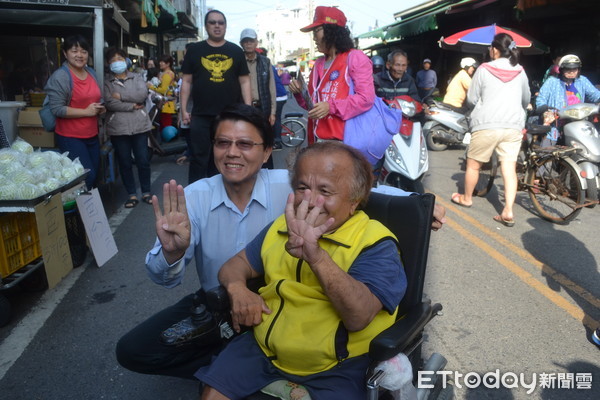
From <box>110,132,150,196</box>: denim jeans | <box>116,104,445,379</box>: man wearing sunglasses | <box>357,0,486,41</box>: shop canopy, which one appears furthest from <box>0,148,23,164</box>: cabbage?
<box>357,0,486,41</box>: shop canopy

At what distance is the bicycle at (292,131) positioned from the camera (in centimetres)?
1081

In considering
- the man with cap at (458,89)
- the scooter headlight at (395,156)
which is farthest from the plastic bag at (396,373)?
the man with cap at (458,89)

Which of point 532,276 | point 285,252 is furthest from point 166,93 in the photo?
point 285,252

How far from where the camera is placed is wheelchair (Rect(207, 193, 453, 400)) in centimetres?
179

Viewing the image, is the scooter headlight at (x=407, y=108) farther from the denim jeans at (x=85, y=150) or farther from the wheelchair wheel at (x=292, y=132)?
the wheelchair wheel at (x=292, y=132)

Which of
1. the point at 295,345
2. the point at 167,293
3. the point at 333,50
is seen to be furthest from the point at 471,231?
the point at 295,345

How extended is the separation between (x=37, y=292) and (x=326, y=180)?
2.86 meters

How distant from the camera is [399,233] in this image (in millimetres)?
2043

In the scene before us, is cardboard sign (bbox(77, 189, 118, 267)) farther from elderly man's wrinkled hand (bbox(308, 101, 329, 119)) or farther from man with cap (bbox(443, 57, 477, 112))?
man with cap (bbox(443, 57, 477, 112))

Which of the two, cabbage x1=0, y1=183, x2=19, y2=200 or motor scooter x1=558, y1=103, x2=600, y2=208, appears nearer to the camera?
cabbage x1=0, y1=183, x2=19, y2=200

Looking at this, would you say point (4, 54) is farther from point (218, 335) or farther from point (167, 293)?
point (218, 335)

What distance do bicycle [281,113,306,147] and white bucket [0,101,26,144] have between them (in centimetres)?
637

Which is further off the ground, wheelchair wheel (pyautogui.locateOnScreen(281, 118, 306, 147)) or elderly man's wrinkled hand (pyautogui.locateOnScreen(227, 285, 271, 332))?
elderly man's wrinkled hand (pyautogui.locateOnScreen(227, 285, 271, 332))

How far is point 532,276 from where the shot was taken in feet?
13.3
